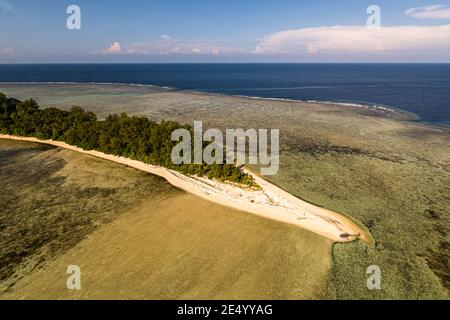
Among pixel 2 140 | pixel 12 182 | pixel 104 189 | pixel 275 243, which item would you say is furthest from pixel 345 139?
pixel 2 140

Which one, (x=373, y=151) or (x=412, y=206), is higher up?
(x=373, y=151)

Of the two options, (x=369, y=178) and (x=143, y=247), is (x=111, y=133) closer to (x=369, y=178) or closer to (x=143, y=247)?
(x=143, y=247)

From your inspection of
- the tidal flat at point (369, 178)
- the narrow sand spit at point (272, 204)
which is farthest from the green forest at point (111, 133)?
the tidal flat at point (369, 178)

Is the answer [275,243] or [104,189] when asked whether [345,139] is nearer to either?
[275,243]

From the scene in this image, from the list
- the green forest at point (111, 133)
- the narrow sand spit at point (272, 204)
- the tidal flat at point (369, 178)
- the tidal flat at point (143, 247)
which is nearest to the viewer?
the tidal flat at point (143, 247)

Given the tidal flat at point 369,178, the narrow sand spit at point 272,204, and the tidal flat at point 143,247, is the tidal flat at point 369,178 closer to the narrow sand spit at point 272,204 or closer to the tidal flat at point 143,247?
the narrow sand spit at point 272,204
